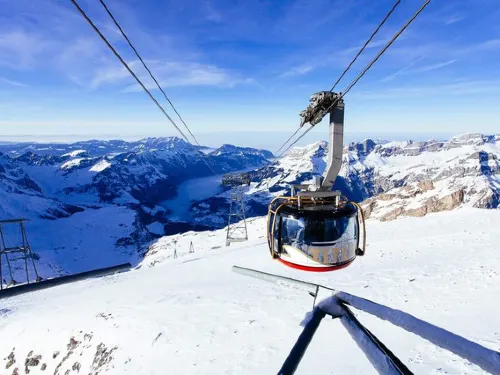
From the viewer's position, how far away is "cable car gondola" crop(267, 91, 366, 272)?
32.0ft

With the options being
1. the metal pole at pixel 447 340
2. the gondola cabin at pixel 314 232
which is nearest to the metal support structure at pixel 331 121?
the gondola cabin at pixel 314 232

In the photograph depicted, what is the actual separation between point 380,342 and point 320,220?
6.00 meters

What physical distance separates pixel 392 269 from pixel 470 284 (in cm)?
564

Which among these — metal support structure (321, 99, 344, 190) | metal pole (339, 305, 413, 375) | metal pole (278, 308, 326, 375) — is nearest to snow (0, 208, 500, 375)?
metal support structure (321, 99, 344, 190)

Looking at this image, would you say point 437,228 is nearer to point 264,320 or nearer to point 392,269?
point 392,269

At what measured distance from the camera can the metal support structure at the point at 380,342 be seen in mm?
3031

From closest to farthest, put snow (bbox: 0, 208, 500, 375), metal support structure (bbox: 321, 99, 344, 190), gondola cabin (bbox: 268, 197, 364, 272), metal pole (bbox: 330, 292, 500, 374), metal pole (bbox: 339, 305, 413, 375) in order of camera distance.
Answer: metal pole (bbox: 330, 292, 500, 374) → metal pole (bbox: 339, 305, 413, 375) → gondola cabin (bbox: 268, 197, 364, 272) → metal support structure (bbox: 321, 99, 344, 190) → snow (bbox: 0, 208, 500, 375)

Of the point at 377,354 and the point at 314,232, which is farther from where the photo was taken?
the point at 314,232

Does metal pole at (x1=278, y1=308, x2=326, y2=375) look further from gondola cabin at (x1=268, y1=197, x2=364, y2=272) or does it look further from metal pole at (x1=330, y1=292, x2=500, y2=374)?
gondola cabin at (x1=268, y1=197, x2=364, y2=272)

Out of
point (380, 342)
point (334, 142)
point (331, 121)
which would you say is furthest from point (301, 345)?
point (331, 121)

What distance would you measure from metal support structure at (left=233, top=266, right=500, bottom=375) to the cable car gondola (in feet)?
17.1

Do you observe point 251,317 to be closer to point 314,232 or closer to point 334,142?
point 314,232

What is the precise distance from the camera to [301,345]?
3.65 metres

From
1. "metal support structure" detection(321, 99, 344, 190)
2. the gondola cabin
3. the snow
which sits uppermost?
"metal support structure" detection(321, 99, 344, 190)
